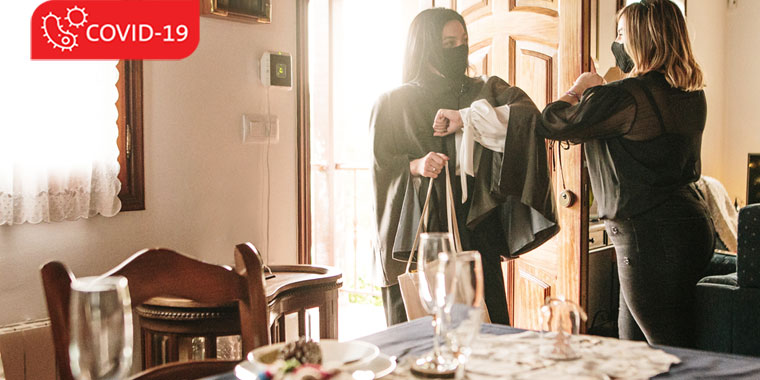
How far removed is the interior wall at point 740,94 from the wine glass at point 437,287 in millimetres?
4208

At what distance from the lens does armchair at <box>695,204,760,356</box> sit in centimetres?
205

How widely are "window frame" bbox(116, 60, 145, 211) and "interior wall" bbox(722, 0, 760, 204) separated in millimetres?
3894

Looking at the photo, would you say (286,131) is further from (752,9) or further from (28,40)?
(752,9)

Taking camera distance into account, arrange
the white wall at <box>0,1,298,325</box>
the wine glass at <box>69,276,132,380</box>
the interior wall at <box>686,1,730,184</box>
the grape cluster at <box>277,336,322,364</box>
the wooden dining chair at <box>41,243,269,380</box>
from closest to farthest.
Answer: the wine glass at <box>69,276,132,380</box> < the grape cluster at <box>277,336,322,364</box> < the wooden dining chair at <box>41,243,269,380</box> < the white wall at <box>0,1,298,325</box> < the interior wall at <box>686,1,730,184</box>

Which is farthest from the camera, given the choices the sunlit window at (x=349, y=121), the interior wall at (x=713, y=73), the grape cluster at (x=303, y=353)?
the sunlit window at (x=349, y=121)

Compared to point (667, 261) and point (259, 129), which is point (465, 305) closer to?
point (667, 261)

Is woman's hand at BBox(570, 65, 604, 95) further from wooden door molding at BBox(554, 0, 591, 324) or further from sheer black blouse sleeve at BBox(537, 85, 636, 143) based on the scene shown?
wooden door molding at BBox(554, 0, 591, 324)

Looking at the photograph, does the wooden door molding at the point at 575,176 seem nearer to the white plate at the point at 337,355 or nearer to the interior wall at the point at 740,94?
the white plate at the point at 337,355

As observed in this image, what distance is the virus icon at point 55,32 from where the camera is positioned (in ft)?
6.42

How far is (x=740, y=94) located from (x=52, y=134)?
Result: 4248 mm

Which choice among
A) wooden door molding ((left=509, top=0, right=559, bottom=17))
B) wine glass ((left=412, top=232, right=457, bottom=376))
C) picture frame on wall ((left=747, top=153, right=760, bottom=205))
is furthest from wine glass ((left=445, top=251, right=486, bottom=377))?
picture frame on wall ((left=747, top=153, right=760, bottom=205))

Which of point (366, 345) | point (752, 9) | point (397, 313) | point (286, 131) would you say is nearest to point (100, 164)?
point (286, 131)

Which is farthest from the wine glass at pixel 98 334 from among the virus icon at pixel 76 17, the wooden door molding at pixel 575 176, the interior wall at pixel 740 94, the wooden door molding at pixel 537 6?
the interior wall at pixel 740 94

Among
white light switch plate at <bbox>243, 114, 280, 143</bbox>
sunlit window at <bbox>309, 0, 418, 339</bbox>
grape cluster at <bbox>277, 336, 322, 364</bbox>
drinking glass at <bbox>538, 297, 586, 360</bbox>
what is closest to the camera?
grape cluster at <bbox>277, 336, 322, 364</bbox>
